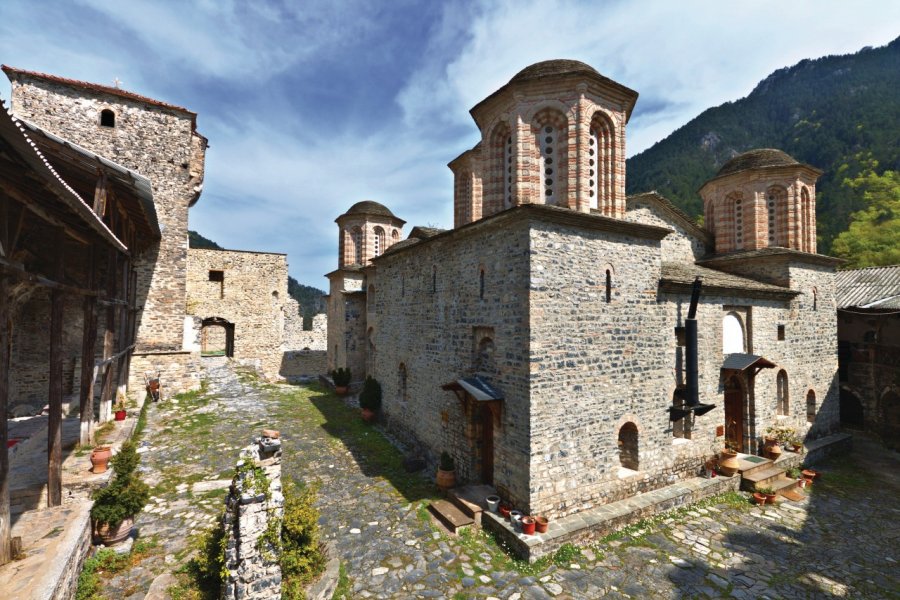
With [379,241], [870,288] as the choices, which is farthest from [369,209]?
[870,288]

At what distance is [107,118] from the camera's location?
46.9ft

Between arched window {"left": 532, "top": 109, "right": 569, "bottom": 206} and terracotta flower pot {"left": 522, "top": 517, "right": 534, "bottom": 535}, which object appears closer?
terracotta flower pot {"left": 522, "top": 517, "right": 534, "bottom": 535}

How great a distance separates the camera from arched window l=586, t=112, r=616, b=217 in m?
8.80

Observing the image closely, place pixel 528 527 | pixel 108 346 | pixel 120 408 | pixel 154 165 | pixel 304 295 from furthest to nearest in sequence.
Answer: pixel 304 295, pixel 154 165, pixel 120 408, pixel 108 346, pixel 528 527

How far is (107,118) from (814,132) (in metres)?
62.4

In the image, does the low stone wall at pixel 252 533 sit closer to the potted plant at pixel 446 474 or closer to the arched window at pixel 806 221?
the potted plant at pixel 446 474

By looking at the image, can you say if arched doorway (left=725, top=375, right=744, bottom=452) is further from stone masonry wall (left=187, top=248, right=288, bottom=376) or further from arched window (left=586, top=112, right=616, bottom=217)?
stone masonry wall (left=187, top=248, right=288, bottom=376)

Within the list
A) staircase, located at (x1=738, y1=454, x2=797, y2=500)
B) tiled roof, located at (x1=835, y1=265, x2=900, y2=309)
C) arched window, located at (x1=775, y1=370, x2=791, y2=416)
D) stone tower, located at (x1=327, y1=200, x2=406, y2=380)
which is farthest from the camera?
stone tower, located at (x1=327, y1=200, x2=406, y2=380)

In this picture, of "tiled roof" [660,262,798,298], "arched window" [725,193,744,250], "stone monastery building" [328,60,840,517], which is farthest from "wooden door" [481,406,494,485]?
"arched window" [725,193,744,250]

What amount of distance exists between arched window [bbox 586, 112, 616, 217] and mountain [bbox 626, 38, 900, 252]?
96.7ft

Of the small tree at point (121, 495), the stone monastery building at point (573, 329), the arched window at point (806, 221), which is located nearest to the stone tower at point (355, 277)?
the stone monastery building at point (573, 329)

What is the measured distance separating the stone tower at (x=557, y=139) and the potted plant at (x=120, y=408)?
→ 11.5 m

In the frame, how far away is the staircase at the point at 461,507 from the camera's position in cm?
776

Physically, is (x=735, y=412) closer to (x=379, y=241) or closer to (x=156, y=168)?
(x=379, y=241)
